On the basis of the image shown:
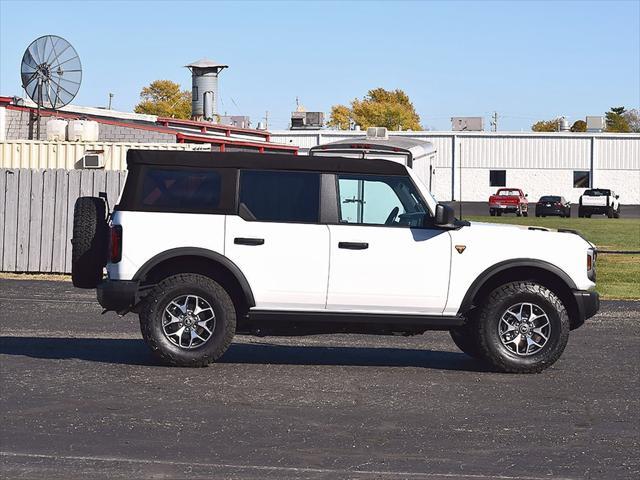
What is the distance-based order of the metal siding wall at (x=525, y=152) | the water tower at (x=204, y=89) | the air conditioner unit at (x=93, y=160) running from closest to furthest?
1. the air conditioner unit at (x=93, y=160)
2. the water tower at (x=204, y=89)
3. the metal siding wall at (x=525, y=152)

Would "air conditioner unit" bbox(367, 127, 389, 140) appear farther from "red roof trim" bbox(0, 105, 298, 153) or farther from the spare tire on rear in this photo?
the spare tire on rear

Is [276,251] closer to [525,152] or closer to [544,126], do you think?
[525,152]

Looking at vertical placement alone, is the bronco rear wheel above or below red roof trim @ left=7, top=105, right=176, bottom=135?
below

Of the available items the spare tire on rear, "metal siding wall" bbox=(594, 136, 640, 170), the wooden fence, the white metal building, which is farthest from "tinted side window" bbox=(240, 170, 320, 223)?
"metal siding wall" bbox=(594, 136, 640, 170)

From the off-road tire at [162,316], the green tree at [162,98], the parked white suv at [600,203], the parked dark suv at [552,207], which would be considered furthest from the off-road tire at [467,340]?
the green tree at [162,98]

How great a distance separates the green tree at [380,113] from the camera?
444 feet

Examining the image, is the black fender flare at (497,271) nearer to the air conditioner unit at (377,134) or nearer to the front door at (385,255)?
the front door at (385,255)

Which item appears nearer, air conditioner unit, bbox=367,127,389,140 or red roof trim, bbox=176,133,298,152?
red roof trim, bbox=176,133,298,152

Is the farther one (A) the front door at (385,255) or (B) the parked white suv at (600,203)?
(B) the parked white suv at (600,203)

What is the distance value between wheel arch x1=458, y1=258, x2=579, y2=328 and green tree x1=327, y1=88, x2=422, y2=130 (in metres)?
118

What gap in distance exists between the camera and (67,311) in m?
16.5

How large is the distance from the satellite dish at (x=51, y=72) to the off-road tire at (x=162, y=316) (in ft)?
67.5

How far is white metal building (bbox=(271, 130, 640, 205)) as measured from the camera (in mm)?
85125

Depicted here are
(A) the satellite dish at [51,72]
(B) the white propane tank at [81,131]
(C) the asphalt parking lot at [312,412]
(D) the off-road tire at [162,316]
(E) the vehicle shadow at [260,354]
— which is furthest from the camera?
(A) the satellite dish at [51,72]
